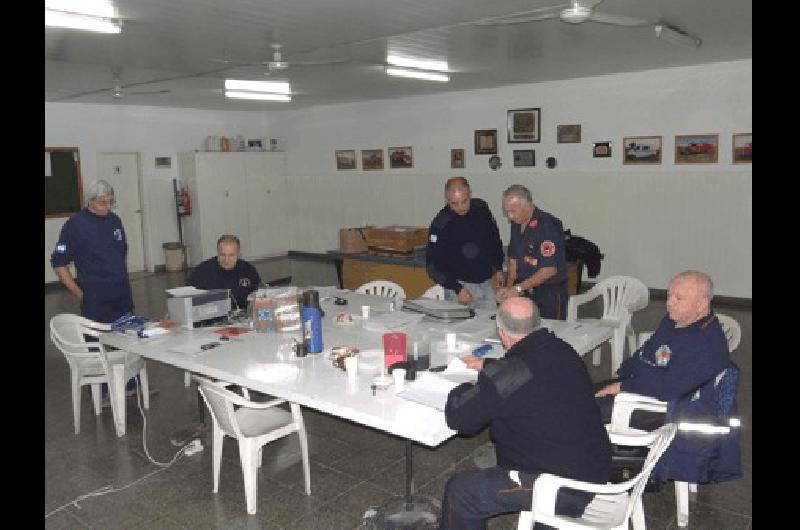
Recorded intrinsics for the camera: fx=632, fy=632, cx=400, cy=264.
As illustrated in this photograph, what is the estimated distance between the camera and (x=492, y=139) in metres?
9.55

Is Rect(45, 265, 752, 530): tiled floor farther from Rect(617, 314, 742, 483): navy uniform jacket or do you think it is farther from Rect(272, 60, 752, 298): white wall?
Rect(272, 60, 752, 298): white wall

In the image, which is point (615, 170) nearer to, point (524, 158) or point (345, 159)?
point (524, 158)

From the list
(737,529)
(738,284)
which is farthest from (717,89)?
(737,529)

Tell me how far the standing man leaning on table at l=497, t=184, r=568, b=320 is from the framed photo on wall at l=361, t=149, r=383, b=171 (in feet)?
22.0

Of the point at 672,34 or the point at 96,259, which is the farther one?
the point at 672,34

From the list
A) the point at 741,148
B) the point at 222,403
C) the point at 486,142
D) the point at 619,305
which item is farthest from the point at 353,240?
the point at 222,403

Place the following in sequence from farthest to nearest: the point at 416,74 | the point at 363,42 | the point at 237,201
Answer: the point at 237,201 < the point at 416,74 < the point at 363,42

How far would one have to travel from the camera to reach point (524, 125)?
919 cm

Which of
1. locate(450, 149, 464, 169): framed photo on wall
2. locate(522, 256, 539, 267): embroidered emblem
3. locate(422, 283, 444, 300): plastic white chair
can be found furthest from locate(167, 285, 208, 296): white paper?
locate(450, 149, 464, 169): framed photo on wall

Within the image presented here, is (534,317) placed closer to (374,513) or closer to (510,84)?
(374,513)

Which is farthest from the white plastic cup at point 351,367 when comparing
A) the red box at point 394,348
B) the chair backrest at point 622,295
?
the chair backrest at point 622,295

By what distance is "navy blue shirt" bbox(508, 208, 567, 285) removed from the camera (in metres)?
4.55

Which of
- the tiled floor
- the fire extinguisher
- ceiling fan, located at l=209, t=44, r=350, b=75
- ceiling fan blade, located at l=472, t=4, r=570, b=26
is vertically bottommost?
the tiled floor

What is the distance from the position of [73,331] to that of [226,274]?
110cm
